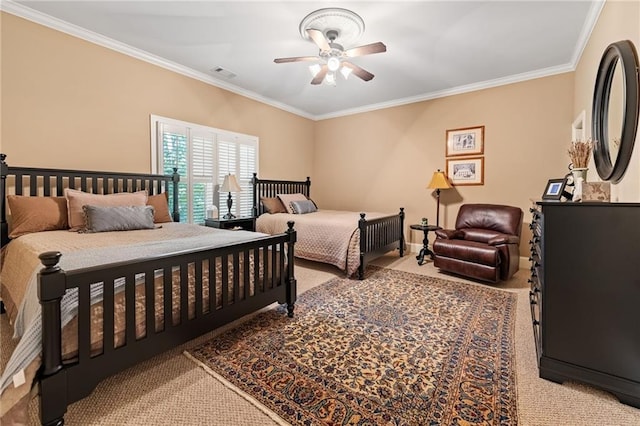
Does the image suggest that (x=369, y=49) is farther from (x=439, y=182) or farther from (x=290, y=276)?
(x=439, y=182)

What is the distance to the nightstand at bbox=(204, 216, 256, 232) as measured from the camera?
4.04 meters

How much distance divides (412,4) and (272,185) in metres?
3.59

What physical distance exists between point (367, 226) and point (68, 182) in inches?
135

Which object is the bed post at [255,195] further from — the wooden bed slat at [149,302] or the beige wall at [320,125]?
the wooden bed slat at [149,302]

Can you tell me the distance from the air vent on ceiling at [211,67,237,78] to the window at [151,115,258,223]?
79 cm

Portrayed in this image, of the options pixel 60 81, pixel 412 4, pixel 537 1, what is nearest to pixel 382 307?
pixel 412 4

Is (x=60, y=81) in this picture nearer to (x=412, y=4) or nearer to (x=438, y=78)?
(x=412, y=4)

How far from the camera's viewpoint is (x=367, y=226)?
12.4 ft

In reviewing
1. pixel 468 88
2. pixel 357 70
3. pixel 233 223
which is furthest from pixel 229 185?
pixel 468 88

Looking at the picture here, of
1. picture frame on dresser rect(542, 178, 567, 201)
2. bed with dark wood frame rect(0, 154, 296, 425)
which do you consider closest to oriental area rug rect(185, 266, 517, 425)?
bed with dark wood frame rect(0, 154, 296, 425)

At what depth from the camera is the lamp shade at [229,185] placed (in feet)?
14.2

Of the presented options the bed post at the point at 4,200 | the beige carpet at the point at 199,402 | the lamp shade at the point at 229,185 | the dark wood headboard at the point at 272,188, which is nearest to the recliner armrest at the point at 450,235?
the beige carpet at the point at 199,402

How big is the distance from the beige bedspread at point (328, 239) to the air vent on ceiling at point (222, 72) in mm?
2214

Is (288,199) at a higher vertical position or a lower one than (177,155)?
lower
